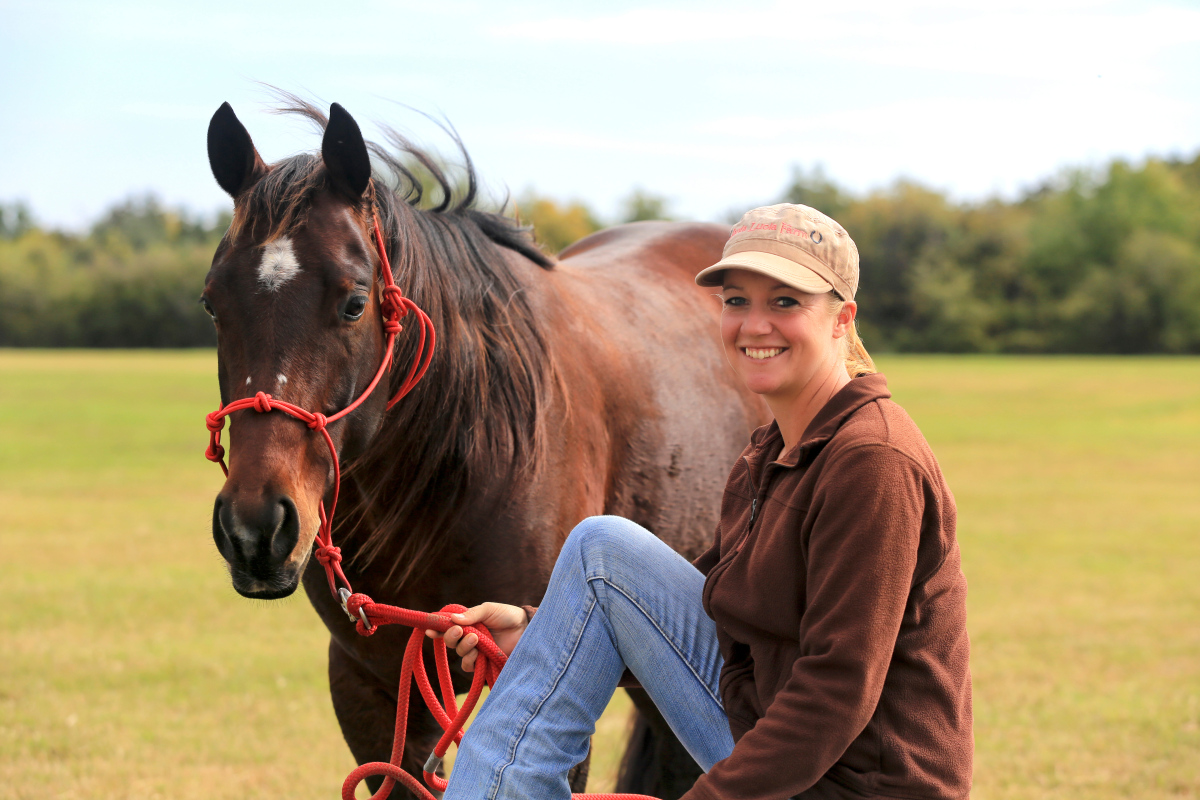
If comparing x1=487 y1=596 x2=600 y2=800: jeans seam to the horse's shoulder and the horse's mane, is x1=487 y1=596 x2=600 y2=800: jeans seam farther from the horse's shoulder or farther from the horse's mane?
the horse's shoulder

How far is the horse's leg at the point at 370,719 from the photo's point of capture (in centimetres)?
261

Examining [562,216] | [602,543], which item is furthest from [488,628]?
[562,216]

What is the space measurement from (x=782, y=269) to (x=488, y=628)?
0.97m

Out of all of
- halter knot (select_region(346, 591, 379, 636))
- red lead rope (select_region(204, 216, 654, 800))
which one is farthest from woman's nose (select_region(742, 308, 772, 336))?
halter knot (select_region(346, 591, 379, 636))

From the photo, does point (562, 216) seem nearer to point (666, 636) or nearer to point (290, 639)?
point (290, 639)

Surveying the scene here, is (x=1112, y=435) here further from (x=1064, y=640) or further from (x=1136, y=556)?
(x=1064, y=640)

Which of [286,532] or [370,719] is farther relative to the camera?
[370,719]

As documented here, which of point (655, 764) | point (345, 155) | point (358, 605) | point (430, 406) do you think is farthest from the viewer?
point (655, 764)

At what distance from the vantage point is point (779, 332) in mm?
1716

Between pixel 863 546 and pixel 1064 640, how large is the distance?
4.61 metres

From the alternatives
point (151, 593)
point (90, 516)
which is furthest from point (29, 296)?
point (151, 593)

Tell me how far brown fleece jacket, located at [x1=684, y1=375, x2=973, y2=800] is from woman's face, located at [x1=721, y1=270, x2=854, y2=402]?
0.36 feet

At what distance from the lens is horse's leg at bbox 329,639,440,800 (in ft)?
8.57

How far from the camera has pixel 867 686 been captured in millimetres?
1444
